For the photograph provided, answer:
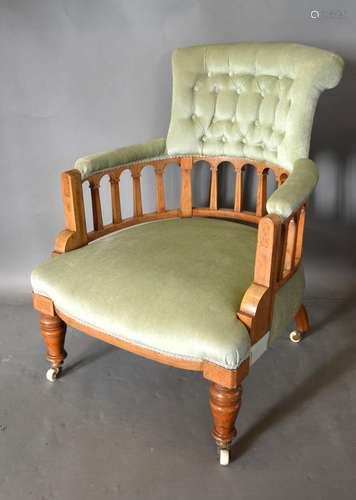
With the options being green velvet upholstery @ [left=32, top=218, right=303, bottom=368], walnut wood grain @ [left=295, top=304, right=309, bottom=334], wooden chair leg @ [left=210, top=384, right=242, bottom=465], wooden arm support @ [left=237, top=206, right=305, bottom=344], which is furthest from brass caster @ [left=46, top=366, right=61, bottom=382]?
walnut wood grain @ [left=295, top=304, right=309, bottom=334]

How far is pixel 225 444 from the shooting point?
1.35 m

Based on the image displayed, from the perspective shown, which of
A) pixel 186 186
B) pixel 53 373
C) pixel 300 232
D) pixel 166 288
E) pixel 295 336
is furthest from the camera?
pixel 295 336

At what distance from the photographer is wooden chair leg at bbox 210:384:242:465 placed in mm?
1269

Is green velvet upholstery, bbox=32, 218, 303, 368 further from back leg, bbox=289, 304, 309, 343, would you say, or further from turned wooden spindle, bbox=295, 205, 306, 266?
back leg, bbox=289, 304, 309, 343

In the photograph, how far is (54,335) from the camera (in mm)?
1569

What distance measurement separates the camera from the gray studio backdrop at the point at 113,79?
183cm

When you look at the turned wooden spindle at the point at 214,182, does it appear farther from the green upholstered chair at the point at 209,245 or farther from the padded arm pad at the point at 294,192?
the padded arm pad at the point at 294,192

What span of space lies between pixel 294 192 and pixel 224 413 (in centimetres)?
56

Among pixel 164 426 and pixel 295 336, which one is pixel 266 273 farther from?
pixel 295 336

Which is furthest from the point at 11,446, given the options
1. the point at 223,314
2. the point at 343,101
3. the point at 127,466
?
the point at 343,101

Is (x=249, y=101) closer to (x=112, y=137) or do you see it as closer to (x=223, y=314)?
(x=112, y=137)

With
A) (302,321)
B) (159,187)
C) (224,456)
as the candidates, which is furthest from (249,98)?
(224,456)

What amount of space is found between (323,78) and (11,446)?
134cm

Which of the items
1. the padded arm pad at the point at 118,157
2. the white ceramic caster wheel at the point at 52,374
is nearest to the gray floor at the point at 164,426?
the white ceramic caster wheel at the point at 52,374
